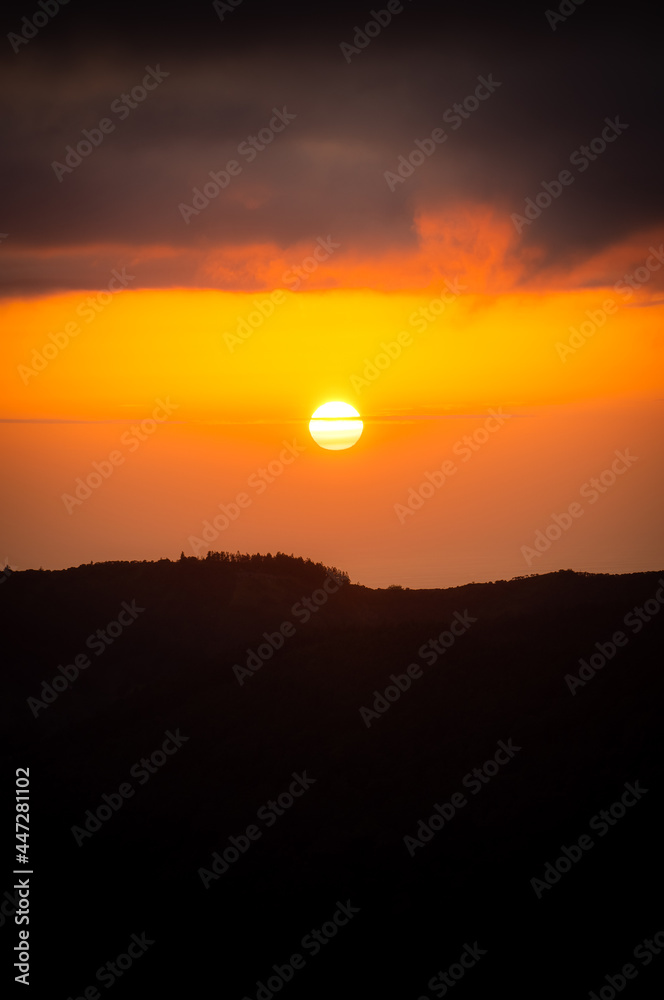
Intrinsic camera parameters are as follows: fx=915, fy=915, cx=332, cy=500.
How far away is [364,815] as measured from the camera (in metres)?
19.9

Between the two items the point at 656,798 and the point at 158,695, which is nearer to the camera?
the point at 656,798

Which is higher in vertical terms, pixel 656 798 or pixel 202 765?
pixel 202 765

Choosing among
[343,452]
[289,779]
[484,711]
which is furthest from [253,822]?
[343,452]

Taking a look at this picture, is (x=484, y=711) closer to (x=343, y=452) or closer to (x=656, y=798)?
(x=656, y=798)

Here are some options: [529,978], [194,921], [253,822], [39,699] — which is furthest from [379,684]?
→ [39,699]

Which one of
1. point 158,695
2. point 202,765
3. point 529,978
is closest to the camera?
point 529,978

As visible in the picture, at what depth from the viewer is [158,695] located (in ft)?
93.2

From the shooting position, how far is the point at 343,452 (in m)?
155

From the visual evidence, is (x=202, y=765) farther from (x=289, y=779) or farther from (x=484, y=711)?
(x=484, y=711)

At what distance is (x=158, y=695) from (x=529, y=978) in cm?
1603

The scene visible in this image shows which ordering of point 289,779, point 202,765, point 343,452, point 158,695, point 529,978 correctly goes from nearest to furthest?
point 529,978 < point 289,779 < point 202,765 < point 158,695 < point 343,452

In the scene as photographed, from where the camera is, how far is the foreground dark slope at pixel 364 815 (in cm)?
1605

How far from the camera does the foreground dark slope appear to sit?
16.0 m

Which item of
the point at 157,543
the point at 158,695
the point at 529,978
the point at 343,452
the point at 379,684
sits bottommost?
the point at 529,978
